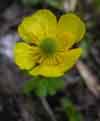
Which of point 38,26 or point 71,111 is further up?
point 38,26

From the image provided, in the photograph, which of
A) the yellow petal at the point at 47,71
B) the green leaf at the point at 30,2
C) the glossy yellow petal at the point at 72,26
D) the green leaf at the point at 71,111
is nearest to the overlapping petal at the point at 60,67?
the yellow petal at the point at 47,71

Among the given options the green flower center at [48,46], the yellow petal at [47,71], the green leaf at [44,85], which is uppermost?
the green flower center at [48,46]

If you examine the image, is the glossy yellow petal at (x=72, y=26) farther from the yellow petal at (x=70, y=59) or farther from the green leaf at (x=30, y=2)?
the green leaf at (x=30, y=2)

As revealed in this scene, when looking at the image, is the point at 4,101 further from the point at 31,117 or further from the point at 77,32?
the point at 77,32

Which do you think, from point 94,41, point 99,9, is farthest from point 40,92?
point 99,9

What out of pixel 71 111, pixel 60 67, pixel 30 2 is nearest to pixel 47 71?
pixel 60 67

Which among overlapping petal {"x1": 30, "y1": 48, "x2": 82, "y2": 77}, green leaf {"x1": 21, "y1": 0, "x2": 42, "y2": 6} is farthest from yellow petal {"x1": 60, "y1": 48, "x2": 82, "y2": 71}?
green leaf {"x1": 21, "y1": 0, "x2": 42, "y2": 6}

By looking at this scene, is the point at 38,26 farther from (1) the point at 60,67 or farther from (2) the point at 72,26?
(1) the point at 60,67
